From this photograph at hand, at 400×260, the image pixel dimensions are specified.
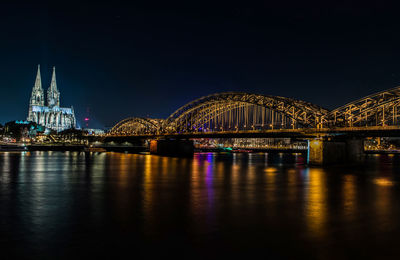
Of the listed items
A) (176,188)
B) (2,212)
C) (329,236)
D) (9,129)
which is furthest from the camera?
(9,129)

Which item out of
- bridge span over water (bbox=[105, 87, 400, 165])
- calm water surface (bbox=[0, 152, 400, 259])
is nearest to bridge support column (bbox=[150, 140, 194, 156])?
bridge span over water (bbox=[105, 87, 400, 165])

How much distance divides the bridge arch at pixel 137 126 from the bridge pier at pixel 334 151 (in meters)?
62.6

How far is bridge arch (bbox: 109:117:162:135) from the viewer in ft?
362

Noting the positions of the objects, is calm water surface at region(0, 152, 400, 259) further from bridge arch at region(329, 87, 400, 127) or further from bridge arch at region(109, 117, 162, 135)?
bridge arch at region(109, 117, 162, 135)

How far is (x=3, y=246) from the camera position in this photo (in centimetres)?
1046

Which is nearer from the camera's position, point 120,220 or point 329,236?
point 329,236

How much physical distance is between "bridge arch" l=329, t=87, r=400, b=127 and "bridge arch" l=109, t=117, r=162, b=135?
2438 inches

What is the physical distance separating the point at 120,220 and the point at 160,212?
2.27 metres

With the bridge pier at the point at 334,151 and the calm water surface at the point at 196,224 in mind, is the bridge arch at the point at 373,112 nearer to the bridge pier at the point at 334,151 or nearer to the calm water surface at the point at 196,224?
the bridge pier at the point at 334,151

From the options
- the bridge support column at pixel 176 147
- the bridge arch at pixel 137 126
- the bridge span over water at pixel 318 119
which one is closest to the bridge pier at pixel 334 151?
the bridge span over water at pixel 318 119

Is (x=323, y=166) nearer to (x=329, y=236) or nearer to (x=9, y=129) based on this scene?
(x=329, y=236)

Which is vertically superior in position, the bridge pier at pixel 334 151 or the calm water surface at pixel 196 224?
the bridge pier at pixel 334 151

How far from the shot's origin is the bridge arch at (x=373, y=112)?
47062 millimetres

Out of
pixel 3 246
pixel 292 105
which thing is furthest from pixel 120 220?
pixel 292 105
